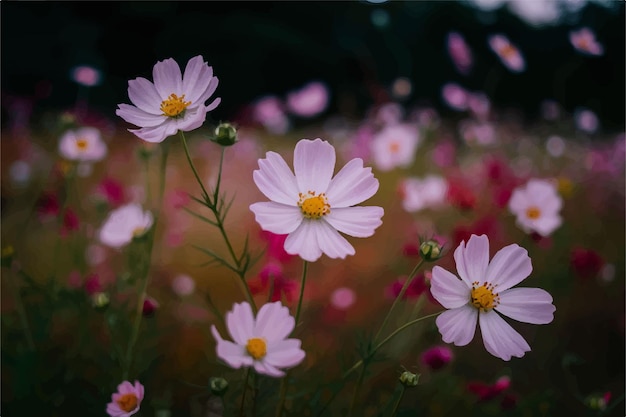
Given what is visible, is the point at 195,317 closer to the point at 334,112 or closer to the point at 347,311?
the point at 347,311

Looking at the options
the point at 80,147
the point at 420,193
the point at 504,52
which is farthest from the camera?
the point at 504,52

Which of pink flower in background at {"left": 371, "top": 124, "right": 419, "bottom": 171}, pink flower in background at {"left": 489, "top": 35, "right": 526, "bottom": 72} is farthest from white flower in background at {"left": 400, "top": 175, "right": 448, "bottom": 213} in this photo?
pink flower in background at {"left": 489, "top": 35, "right": 526, "bottom": 72}

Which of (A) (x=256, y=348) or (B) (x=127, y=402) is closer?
(A) (x=256, y=348)

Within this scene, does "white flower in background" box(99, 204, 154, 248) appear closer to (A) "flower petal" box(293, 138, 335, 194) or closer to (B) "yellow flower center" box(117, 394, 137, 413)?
(B) "yellow flower center" box(117, 394, 137, 413)

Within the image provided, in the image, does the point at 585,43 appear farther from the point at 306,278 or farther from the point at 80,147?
the point at 80,147

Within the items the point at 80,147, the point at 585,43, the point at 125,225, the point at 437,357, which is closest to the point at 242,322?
the point at 437,357

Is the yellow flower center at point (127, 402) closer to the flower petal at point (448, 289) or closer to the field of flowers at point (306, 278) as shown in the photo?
the field of flowers at point (306, 278)

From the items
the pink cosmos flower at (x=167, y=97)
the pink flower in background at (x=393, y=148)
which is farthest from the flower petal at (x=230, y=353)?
the pink flower in background at (x=393, y=148)

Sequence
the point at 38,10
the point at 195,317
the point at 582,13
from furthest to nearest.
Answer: the point at 38,10
the point at 582,13
the point at 195,317

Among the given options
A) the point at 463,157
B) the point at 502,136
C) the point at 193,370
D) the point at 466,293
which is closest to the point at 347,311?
the point at 193,370
